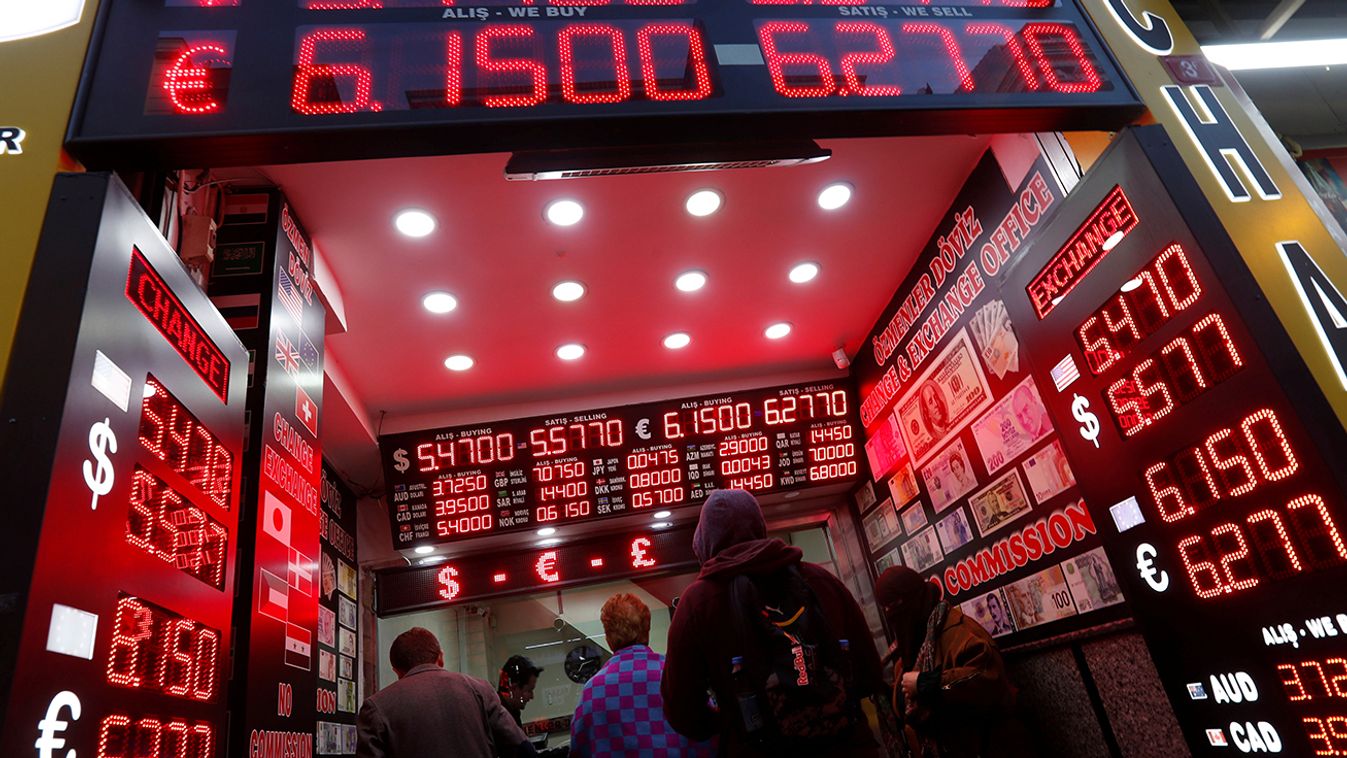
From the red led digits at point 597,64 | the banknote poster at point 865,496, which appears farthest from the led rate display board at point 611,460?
the red led digits at point 597,64

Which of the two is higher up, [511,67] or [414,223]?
[414,223]

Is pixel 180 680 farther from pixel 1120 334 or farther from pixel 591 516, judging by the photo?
pixel 591 516

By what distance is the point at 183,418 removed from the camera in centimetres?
238

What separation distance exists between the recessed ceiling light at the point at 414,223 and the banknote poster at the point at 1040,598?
422 cm

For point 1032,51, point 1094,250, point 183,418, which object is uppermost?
point 1032,51

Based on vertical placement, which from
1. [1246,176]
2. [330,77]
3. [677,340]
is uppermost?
[677,340]

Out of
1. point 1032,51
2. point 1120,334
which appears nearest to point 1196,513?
point 1120,334

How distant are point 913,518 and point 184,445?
5.25 meters

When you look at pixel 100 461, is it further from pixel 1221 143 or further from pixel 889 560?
pixel 889 560

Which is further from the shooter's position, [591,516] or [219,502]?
[591,516]

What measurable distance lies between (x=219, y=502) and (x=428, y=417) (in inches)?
165

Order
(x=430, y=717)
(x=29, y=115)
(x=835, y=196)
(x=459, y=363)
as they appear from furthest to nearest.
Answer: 1. (x=459, y=363)
2. (x=835, y=196)
3. (x=430, y=717)
4. (x=29, y=115)

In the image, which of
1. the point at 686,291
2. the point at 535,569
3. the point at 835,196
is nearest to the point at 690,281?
the point at 686,291

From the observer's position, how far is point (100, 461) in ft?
6.24
